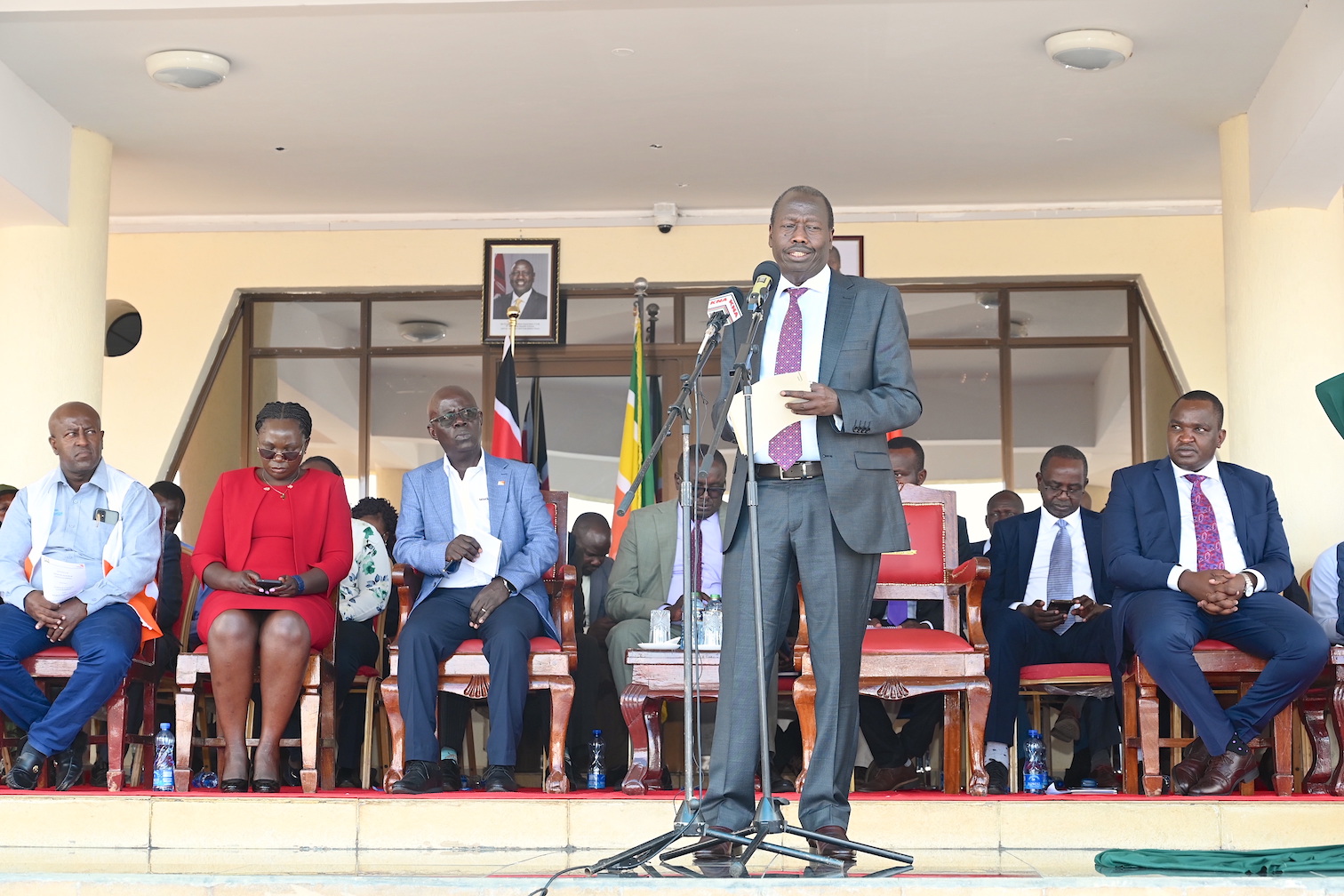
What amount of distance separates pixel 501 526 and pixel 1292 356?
3.44m

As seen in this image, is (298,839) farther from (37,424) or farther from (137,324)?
(137,324)

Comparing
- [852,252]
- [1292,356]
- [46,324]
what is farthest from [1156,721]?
[46,324]

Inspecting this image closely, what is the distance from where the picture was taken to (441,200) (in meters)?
8.06

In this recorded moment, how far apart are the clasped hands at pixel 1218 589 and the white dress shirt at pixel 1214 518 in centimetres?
13

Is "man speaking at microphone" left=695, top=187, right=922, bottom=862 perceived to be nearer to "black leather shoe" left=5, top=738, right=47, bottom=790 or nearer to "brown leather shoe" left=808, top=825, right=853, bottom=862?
"brown leather shoe" left=808, top=825, right=853, bottom=862

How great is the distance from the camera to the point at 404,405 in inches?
332

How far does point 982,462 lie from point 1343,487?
2356 mm

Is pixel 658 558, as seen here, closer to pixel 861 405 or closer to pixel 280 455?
pixel 280 455

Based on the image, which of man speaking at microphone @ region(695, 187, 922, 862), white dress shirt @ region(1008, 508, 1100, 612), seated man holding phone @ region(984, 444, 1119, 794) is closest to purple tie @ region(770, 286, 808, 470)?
man speaking at microphone @ region(695, 187, 922, 862)

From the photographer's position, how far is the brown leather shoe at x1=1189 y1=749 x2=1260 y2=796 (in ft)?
14.6

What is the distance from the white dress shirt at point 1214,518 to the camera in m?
4.92

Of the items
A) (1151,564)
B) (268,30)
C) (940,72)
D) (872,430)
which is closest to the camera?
(872,430)

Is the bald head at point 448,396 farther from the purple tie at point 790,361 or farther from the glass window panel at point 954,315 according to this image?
the glass window panel at point 954,315

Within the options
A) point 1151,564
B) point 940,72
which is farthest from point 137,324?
point 1151,564
